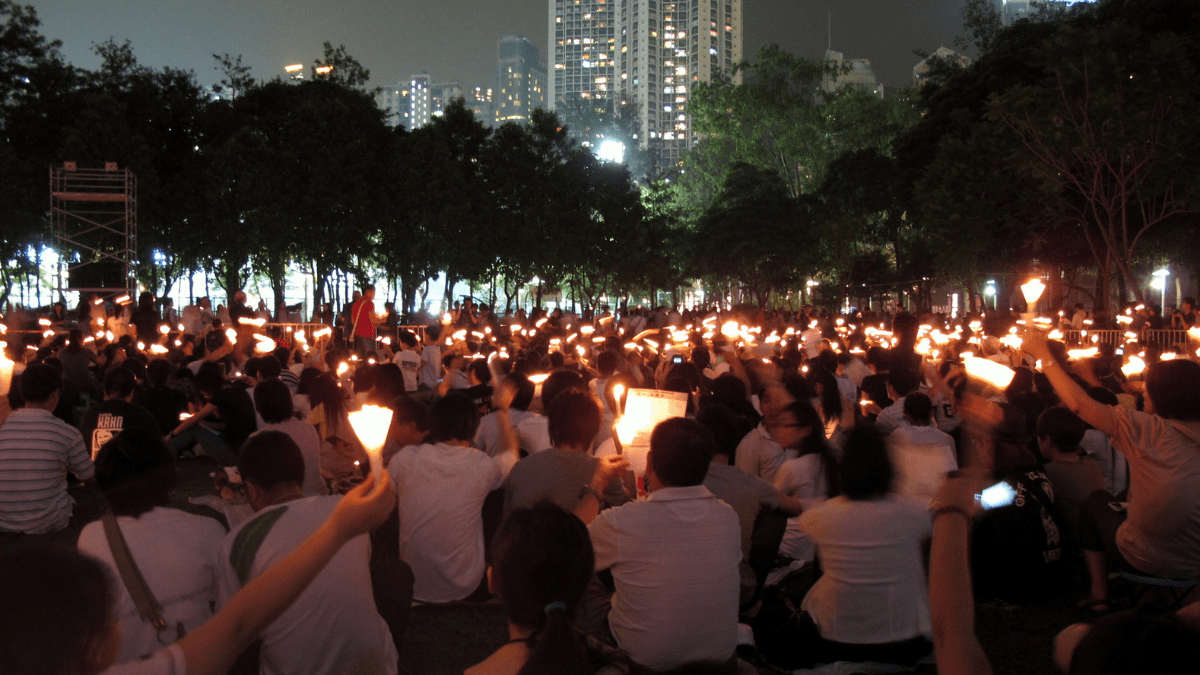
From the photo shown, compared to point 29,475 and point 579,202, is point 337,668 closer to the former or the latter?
point 29,475

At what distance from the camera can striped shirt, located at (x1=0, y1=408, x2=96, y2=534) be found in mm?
6727

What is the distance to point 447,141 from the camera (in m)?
33.5

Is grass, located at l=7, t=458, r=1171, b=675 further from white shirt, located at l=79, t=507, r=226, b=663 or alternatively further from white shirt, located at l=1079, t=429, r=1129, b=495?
white shirt, located at l=79, t=507, r=226, b=663

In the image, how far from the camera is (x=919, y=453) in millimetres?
5613

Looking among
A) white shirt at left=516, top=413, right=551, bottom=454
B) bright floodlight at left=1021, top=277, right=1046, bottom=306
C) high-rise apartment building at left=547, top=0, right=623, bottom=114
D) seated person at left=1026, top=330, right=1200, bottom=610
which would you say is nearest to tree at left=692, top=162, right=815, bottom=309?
white shirt at left=516, top=413, right=551, bottom=454

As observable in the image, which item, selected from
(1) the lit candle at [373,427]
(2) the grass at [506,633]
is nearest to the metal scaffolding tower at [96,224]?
(2) the grass at [506,633]

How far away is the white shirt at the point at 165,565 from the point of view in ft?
10.6

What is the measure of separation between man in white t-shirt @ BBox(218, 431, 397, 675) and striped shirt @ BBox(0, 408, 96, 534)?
4.12 m

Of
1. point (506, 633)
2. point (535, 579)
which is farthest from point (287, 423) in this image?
point (535, 579)

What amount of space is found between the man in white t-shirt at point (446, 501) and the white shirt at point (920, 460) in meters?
2.50

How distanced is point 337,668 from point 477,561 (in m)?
2.46

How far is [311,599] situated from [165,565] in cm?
54

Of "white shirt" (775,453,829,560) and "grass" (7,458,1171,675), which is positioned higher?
"white shirt" (775,453,829,560)

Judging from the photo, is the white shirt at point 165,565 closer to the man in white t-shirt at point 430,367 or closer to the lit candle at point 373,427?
the lit candle at point 373,427
